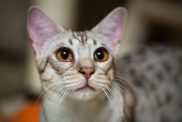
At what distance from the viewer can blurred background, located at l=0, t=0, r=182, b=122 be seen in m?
2.48

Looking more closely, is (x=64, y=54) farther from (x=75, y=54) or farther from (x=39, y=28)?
(x=39, y=28)

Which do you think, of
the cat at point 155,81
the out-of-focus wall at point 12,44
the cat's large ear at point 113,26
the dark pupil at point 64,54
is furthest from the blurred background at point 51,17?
the dark pupil at point 64,54

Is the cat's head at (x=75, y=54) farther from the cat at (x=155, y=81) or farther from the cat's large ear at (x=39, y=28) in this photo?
the cat at (x=155, y=81)

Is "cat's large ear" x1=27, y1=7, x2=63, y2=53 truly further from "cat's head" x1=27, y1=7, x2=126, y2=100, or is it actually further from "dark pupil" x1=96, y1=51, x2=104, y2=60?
"dark pupil" x1=96, y1=51, x2=104, y2=60

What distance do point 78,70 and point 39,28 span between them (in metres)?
0.23

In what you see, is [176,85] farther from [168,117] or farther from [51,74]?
[51,74]

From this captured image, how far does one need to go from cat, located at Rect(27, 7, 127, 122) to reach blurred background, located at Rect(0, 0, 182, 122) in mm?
1044

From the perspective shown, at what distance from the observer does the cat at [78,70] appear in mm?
1226

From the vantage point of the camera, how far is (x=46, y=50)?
1347mm

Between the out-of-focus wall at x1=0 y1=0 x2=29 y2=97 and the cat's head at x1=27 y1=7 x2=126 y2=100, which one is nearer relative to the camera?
the cat's head at x1=27 y1=7 x2=126 y2=100

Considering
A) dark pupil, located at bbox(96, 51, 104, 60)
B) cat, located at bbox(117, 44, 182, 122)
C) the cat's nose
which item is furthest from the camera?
cat, located at bbox(117, 44, 182, 122)

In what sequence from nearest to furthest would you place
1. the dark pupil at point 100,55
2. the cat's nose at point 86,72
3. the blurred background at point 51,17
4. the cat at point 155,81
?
the cat's nose at point 86,72
the dark pupil at point 100,55
the cat at point 155,81
the blurred background at point 51,17

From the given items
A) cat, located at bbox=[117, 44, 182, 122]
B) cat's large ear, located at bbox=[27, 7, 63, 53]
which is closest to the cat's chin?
cat's large ear, located at bbox=[27, 7, 63, 53]

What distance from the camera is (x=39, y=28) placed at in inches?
53.1
